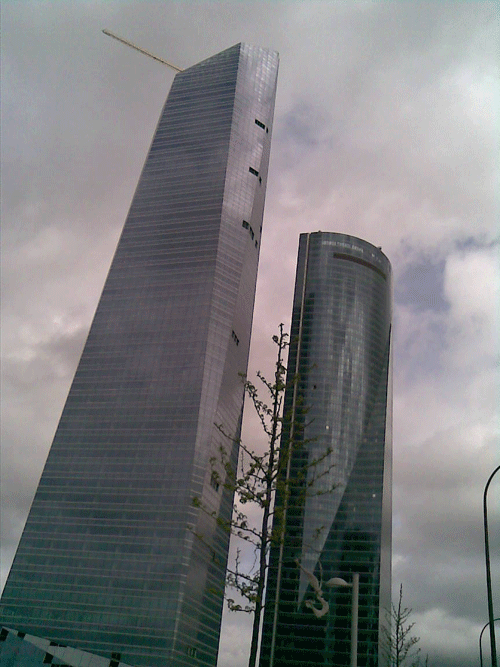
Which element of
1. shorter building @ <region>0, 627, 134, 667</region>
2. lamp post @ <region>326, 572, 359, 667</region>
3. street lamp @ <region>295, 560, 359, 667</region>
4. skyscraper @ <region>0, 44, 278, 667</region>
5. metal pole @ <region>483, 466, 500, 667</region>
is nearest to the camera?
street lamp @ <region>295, 560, 359, 667</region>

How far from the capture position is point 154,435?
15812 centimetres

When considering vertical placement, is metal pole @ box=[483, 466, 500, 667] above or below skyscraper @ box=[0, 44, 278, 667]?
below

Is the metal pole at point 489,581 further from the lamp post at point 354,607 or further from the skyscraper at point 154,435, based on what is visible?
the skyscraper at point 154,435

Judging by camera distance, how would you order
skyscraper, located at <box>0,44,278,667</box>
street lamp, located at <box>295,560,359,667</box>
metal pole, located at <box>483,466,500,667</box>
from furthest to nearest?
skyscraper, located at <box>0,44,278,667</box>
metal pole, located at <box>483,466,500,667</box>
street lamp, located at <box>295,560,359,667</box>

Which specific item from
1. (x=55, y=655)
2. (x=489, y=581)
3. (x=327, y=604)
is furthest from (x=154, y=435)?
(x=327, y=604)

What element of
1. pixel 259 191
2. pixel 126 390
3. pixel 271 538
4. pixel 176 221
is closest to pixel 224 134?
pixel 259 191

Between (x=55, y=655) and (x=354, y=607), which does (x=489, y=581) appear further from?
(x=55, y=655)

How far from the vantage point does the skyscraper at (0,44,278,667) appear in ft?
458

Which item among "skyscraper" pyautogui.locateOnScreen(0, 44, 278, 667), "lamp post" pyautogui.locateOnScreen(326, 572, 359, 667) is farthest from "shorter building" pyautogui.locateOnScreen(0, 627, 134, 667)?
"lamp post" pyautogui.locateOnScreen(326, 572, 359, 667)

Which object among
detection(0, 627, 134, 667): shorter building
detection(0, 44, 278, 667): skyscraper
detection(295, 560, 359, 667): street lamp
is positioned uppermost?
detection(0, 44, 278, 667): skyscraper

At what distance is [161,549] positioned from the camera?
142 m

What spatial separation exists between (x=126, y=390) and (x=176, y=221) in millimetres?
52135

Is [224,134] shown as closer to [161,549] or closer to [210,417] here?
[210,417]

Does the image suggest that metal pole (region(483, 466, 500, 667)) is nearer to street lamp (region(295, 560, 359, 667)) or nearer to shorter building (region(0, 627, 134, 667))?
street lamp (region(295, 560, 359, 667))
